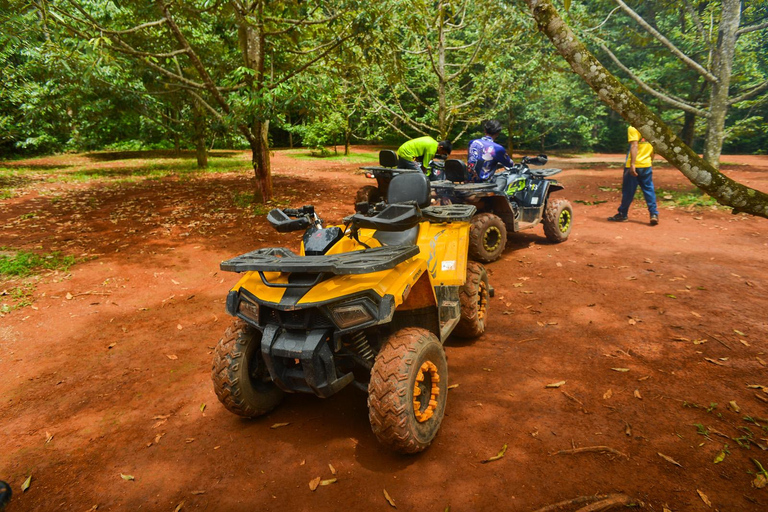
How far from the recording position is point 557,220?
7266mm

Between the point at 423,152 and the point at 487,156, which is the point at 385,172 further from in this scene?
the point at 487,156

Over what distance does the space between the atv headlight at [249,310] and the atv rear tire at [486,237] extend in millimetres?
4031

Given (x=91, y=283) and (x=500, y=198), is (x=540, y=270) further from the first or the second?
(x=91, y=283)

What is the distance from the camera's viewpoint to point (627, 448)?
2604mm

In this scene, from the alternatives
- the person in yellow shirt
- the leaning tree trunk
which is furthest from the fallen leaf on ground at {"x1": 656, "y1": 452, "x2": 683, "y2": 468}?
the person in yellow shirt

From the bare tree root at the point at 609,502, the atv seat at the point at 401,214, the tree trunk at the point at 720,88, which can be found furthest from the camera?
the tree trunk at the point at 720,88

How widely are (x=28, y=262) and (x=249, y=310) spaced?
20.7ft

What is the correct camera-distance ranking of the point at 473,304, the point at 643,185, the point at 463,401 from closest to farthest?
the point at 463,401 → the point at 473,304 → the point at 643,185

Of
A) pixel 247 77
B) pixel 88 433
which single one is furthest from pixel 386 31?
pixel 88 433

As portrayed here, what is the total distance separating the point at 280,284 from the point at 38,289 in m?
5.44

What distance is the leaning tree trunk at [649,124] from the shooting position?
77.0 inches

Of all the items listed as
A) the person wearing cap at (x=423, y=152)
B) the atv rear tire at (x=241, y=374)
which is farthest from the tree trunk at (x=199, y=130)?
the atv rear tire at (x=241, y=374)

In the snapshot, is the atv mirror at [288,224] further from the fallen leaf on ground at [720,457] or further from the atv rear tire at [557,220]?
the atv rear tire at [557,220]

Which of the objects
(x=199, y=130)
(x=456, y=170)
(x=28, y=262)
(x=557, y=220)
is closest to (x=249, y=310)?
(x=456, y=170)
